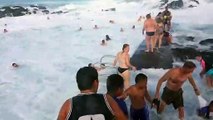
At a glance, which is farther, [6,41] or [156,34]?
[6,41]

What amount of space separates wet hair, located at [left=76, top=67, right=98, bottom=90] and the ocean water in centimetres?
284

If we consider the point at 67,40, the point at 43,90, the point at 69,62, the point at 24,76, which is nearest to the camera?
the point at 43,90

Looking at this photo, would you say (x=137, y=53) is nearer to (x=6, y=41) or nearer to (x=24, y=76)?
(x=24, y=76)

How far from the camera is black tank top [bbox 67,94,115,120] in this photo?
192cm

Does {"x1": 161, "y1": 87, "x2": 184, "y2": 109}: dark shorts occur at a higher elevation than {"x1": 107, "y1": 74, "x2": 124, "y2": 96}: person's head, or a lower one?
lower

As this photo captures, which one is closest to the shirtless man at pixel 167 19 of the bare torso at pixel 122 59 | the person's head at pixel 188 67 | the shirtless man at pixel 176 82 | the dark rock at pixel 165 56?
the dark rock at pixel 165 56

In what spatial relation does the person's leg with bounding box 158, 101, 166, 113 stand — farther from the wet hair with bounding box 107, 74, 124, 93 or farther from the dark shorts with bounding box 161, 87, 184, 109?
the wet hair with bounding box 107, 74, 124, 93

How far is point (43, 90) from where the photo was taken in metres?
5.77

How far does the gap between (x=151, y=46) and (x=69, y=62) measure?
5.26ft

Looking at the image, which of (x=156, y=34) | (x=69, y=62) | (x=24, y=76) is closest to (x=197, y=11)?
(x=156, y=34)

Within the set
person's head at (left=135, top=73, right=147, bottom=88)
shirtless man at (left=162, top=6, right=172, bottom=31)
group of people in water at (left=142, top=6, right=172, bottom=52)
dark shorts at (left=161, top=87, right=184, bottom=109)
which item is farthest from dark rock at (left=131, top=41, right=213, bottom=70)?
person's head at (left=135, top=73, right=147, bottom=88)

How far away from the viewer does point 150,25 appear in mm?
6898

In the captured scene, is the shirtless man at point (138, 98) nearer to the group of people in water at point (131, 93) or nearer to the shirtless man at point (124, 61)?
the group of people in water at point (131, 93)

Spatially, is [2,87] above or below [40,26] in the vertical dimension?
below
